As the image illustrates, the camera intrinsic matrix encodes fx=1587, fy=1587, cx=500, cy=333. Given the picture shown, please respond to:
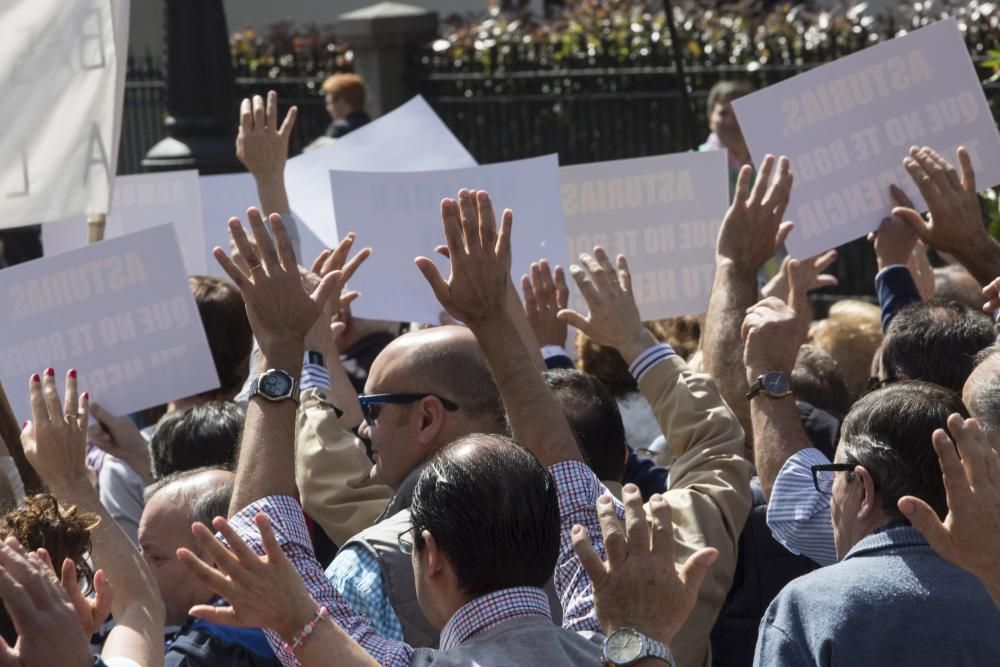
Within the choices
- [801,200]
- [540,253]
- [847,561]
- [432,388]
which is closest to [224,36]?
[540,253]

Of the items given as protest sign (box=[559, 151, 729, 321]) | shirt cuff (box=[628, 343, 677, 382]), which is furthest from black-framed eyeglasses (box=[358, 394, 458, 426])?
protest sign (box=[559, 151, 729, 321])

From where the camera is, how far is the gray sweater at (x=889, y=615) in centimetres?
267

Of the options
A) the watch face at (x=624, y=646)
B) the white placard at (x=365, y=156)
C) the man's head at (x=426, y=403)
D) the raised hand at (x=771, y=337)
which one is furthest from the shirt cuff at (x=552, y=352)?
the watch face at (x=624, y=646)

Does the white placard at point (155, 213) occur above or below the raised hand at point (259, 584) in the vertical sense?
above

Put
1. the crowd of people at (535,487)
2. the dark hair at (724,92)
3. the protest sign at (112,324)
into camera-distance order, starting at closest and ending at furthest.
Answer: the crowd of people at (535,487) → the protest sign at (112,324) → the dark hair at (724,92)

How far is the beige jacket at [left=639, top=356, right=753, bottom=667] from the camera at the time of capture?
11.0 ft

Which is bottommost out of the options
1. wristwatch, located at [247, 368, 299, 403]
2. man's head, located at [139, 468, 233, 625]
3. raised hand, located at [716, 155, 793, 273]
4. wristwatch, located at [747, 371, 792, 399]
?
man's head, located at [139, 468, 233, 625]

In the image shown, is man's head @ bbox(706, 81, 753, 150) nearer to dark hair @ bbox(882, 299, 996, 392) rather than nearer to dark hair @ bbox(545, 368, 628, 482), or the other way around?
dark hair @ bbox(882, 299, 996, 392)

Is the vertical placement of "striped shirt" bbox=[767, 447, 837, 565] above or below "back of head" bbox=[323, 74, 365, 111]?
below

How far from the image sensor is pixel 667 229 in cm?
500

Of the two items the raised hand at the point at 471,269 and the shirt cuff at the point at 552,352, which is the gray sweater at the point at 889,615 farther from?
the shirt cuff at the point at 552,352

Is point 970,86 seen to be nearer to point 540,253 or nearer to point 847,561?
point 540,253

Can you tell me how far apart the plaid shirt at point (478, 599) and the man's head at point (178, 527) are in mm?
606

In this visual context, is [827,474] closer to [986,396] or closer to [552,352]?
[986,396]
